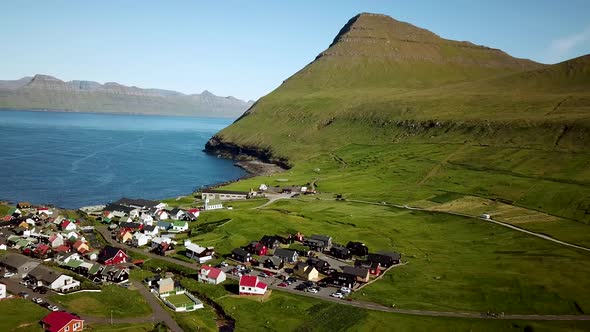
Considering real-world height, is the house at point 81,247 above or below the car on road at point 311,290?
above

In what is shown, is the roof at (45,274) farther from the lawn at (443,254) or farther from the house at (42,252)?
the lawn at (443,254)

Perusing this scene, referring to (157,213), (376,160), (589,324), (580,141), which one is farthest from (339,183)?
(589,324)

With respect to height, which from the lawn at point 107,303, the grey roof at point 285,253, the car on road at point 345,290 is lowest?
the car on road at point 345,290

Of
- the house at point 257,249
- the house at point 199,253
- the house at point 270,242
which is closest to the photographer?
the house at point 199,253

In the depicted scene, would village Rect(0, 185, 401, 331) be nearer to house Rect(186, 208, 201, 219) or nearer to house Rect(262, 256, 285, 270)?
house Rect(262, 256, 285, 270)

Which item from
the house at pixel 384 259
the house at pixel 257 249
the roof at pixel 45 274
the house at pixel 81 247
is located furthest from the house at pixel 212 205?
the house at pixel 384 259

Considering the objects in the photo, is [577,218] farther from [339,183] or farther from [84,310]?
[84,310]

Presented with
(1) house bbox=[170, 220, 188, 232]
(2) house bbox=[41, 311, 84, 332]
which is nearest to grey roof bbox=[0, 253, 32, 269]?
(2) house bbox=[41, 311, 84, 332]
